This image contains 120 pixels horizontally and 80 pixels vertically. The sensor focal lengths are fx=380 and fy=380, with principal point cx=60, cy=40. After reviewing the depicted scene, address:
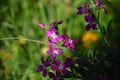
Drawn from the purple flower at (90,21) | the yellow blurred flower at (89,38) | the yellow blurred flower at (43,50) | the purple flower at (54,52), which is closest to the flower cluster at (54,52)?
the purple flower at (54,52)

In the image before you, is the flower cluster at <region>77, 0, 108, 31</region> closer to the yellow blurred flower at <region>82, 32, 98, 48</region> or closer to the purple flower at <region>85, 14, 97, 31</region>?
the purple flower at <region>85, 14, 97, 31</region>

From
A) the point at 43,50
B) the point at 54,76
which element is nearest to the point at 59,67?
the point at 54,76

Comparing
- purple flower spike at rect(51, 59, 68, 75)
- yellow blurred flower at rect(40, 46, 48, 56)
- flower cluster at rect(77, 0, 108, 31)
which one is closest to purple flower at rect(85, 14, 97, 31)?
flower cluster at rect(77, 0, 108, 31)

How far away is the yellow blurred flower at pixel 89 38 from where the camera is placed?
3074 mm

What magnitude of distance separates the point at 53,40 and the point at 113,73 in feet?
1.22

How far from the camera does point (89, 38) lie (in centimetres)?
310

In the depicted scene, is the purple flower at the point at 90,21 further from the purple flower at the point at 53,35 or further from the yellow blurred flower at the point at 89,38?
the yellow blurred flower at the point at 89,38

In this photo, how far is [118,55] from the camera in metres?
1.93

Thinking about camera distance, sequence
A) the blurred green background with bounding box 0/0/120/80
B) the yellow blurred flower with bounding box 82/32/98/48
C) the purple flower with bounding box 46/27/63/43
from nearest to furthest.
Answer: the purple flower with bounding box 46/27/63/43, the blurred green background with bounding box 0/0/120/80, the yellow blurred flower with bounding box 82/32/98/48

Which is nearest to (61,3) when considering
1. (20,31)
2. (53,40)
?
(20,31)

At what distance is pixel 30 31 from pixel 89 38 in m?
0.50

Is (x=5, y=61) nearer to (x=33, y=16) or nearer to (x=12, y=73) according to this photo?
(x=12, y=73)

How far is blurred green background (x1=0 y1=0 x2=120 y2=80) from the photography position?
265 cm

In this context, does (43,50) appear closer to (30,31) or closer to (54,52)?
(30,31)
